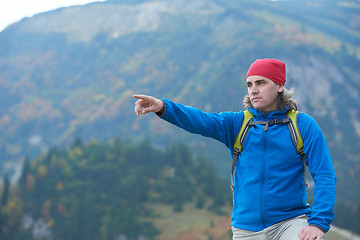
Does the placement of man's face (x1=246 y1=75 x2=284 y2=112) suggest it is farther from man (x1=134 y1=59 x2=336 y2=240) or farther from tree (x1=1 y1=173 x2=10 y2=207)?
tree (x1=1 y1=173 x2=10 y2=207)

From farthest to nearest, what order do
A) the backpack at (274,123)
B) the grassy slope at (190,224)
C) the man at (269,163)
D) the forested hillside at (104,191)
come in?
the forested hillside at (104,191)
the grassy slope at (190,224)
the backpack at (274,123)
the man at (269,163)

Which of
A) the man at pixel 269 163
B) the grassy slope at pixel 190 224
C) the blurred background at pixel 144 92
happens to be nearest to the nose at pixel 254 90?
the man at pixel 269 163

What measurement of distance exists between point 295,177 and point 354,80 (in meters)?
78.3

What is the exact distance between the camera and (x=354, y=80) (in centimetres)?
7512

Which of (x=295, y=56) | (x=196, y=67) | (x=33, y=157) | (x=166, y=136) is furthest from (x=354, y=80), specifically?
(x=33, y=157)

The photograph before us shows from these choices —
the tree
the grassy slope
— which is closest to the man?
the grassy slope

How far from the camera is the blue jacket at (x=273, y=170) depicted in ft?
9.22

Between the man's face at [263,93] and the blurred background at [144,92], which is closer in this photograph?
the man's face at [263,93]

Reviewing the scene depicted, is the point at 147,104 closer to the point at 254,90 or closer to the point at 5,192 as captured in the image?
the point at 254,90

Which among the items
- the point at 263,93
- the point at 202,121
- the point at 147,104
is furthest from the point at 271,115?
the point at 147,104

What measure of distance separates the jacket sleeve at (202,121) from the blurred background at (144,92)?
132ft

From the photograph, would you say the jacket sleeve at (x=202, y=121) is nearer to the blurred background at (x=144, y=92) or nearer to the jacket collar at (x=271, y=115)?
the jacket collar at (x=271, y=115)

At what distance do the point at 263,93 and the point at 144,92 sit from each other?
7271 cm

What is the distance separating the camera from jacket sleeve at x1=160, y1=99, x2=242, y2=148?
9.99 feet
